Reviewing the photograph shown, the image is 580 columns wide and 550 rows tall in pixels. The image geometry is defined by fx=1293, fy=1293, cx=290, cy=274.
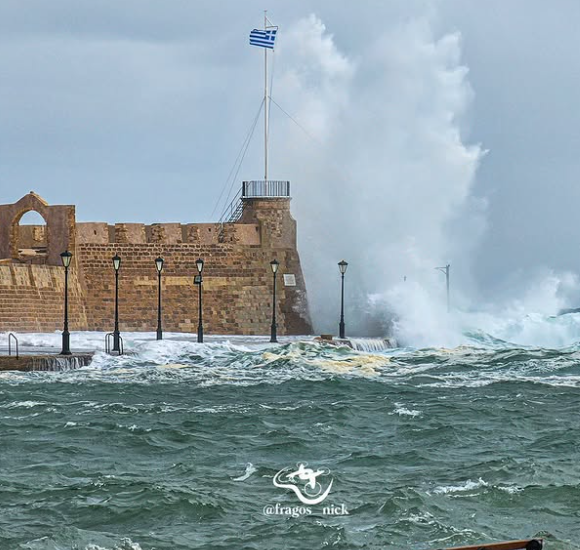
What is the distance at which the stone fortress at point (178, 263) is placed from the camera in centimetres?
3416

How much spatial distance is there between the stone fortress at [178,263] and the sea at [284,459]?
1143 centimetres

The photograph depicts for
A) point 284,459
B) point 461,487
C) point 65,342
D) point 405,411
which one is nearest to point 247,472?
point 284,459

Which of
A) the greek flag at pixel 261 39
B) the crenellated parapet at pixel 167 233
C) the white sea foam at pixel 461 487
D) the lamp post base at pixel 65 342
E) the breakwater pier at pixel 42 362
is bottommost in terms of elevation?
the white sea foam at pixel 461 487

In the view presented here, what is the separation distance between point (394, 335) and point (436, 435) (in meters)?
21.4

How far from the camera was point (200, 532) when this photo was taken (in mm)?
9883

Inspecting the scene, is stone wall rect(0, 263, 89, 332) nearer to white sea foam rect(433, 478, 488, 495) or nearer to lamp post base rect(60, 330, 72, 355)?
lamp post base rect(60, 330, 72, 355)

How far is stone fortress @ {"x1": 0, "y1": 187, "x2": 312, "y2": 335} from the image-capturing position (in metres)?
34.2

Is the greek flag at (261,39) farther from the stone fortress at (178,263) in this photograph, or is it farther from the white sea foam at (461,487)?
the white sea foam at (461,487)

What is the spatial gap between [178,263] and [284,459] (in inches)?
892

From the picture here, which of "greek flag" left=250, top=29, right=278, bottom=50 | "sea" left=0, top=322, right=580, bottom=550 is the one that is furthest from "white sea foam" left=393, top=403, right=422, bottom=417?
"greek flag" left=250, top=29, right=278, bottom=50

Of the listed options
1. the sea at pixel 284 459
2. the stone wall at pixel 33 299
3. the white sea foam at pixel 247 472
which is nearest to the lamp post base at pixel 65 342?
the sea at pixel 284 459

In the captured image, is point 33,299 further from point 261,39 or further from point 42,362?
point 42,362

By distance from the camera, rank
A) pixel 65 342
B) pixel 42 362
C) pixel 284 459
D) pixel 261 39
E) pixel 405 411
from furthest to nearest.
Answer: pixel 261 39
pixel 65 342
pixel 42 362
pixel 405 411
pixel 284 459

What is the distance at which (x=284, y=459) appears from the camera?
12.7 meters
